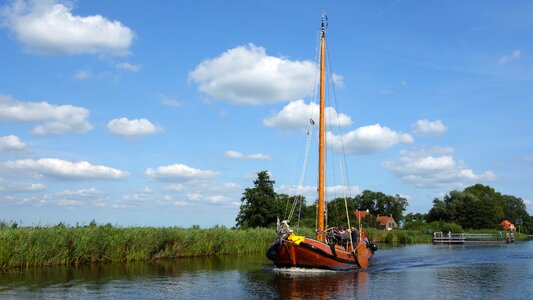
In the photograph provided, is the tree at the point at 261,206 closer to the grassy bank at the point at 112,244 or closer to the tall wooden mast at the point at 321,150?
the grassy bank at the point at 112,244

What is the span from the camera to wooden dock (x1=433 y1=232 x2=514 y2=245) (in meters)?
80.6

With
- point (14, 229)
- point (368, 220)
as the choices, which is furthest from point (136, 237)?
point (368, 220)

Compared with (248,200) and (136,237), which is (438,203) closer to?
(248,200)

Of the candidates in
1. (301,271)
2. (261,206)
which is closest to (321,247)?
(301,271)

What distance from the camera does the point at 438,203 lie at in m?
130

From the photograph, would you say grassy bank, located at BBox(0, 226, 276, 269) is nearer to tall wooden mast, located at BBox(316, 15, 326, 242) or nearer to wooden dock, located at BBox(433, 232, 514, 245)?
tall wooden mast, located at BBox(316, 15, 326, 242)

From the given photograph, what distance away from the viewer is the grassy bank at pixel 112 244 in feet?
99.0

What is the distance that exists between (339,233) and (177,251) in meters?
14.4

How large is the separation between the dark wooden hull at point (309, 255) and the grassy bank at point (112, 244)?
11.9 metres

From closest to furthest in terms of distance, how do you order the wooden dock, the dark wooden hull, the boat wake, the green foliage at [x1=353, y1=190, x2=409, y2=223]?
the dark wooden hull → the boat wake → the wooden dock → the green foliage at [x1=353, y1=190, x2=409, y2=223]

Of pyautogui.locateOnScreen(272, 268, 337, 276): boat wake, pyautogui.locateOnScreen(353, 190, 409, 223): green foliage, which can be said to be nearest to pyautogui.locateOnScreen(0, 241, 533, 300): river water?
pyautogui.locateOnScreen(272, 268, 337, 276): boat wake

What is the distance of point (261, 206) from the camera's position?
7112 cm

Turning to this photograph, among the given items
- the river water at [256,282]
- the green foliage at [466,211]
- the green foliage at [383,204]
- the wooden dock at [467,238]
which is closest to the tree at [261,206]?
the wooden dock at [467,238]

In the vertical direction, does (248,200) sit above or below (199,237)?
above
